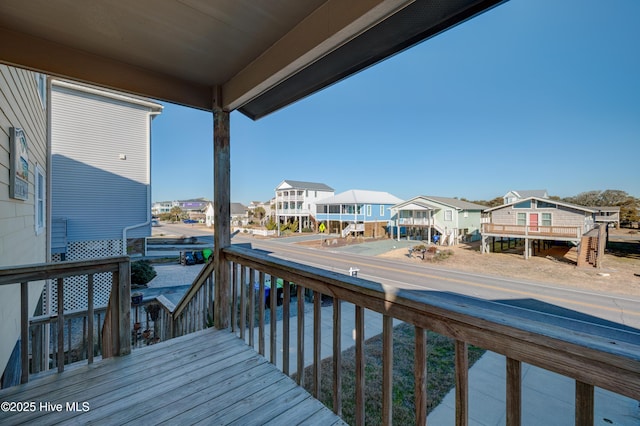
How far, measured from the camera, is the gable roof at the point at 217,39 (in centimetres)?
131

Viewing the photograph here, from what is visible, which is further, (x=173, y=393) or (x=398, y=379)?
(x=398, y=379)

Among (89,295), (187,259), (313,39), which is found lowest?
(187,259)

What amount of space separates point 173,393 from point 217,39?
2.22 m

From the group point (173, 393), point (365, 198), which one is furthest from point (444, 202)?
point (365, 198)

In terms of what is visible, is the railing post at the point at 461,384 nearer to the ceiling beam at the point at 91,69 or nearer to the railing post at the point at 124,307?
the railing post at the point at 124,307

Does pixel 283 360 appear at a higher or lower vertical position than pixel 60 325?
lower

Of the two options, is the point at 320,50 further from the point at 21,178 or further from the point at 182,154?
the point at 182,154

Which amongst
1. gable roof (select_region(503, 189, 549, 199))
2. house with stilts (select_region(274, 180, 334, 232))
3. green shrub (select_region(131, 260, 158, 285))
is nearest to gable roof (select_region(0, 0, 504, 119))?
gable roof (select_region(503, 189, 549, 199))

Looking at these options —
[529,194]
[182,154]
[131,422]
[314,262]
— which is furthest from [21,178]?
[314,262]

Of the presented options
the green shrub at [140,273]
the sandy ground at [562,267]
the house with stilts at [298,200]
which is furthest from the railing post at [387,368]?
the green shrub at [140,273]

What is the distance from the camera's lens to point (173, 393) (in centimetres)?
172

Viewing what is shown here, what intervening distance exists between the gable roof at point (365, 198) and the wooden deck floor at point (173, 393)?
2446 millimetres

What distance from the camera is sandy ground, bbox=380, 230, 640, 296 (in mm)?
1517

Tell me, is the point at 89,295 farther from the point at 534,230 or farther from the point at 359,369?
the point at 534,230
